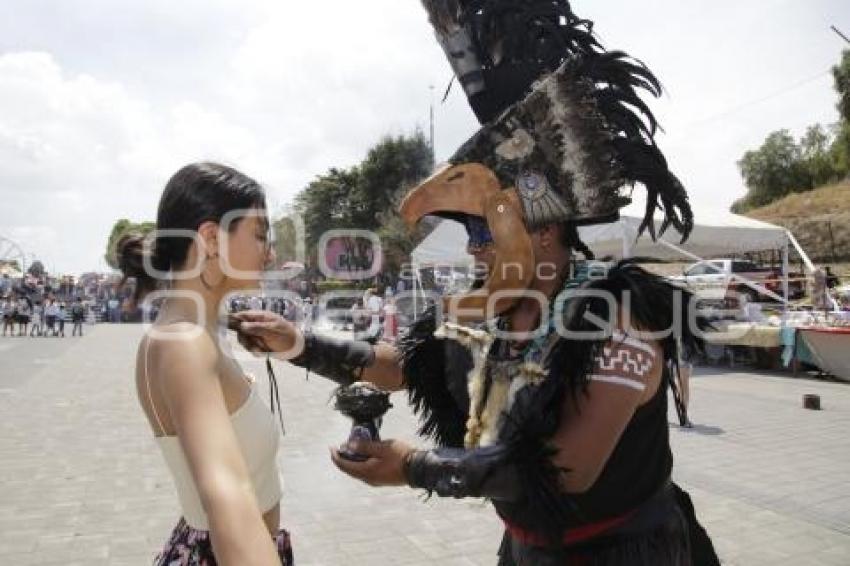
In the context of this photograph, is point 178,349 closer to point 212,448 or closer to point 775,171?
point 212,448

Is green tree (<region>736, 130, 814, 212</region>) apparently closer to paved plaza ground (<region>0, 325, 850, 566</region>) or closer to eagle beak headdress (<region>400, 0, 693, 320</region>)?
paved plaza ground (<region>0, 325, 850, 566</region>)

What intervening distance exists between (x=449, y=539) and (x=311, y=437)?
11.1 ft

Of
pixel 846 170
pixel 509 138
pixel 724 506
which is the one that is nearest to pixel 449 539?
pixel 724 506

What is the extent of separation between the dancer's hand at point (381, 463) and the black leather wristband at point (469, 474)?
3 cm

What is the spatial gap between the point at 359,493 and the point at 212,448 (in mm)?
4384

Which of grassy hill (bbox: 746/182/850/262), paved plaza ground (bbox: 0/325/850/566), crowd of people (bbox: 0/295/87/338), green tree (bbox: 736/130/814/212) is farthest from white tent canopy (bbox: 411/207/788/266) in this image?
green tree (bbox: 736/130/814/212)

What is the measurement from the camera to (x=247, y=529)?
121cm

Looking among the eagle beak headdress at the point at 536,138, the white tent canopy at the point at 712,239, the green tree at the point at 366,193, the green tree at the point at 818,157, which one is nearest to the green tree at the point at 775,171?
the green tree at the point at 818,157

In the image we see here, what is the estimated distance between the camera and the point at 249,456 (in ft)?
5.75

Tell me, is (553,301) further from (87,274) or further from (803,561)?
(87,274)

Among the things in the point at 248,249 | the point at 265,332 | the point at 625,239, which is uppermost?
the point at 625,239

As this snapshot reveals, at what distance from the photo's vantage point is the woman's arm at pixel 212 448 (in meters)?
1.20

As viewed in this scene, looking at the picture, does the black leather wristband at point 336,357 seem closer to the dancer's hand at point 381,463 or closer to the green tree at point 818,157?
the dancer's hand at point 381,463

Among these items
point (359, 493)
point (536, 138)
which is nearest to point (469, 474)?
point (536, 138)
